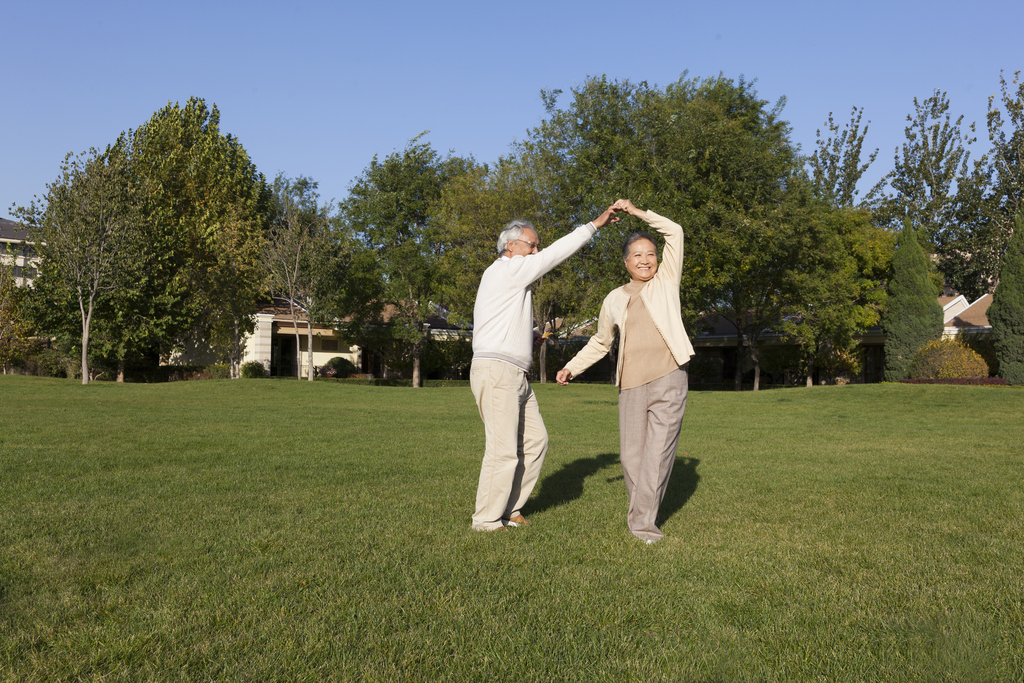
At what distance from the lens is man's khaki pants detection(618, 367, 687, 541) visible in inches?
Result: 183

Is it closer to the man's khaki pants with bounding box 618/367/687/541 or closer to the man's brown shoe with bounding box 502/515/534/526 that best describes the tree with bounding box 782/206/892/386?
the man's khaki pants with bounding box 618/367/687/541

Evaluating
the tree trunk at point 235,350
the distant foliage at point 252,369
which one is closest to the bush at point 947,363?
the tree trunk at point 235,350

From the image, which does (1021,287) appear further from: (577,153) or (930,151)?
(930,151)

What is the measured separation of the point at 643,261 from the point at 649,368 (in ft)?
2.34

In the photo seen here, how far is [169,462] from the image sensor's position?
25.1ft

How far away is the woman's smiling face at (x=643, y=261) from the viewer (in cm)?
489

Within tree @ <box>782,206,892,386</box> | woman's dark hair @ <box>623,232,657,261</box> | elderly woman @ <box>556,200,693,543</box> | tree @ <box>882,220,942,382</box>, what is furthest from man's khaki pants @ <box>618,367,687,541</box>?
tree @ <box>882,220,942,382</box>

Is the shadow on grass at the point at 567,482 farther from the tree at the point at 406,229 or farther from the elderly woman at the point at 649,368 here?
the tree at the point at 406,229

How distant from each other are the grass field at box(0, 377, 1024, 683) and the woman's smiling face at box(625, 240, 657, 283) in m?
1.71

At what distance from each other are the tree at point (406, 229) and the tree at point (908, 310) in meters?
19.6

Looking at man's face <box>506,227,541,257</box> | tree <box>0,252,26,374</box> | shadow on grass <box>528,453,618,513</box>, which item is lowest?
shadow on grass <box>528,453,618,513</box>

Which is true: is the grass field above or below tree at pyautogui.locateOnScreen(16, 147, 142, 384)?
below

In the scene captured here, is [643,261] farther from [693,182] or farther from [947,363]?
[947,363]

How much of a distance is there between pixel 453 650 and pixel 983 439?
37.1ft
